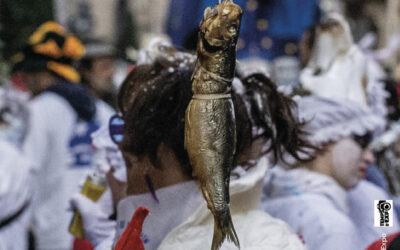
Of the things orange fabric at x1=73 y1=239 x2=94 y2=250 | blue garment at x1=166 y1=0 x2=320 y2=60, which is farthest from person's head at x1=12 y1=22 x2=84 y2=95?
orange fabric at x1=73 y1=239 x2=94 y2=250

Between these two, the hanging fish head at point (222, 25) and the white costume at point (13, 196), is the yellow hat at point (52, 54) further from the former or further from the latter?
the hanging fish head at point (222, 25)

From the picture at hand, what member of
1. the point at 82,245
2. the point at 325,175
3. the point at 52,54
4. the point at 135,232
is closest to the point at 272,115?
the point at 135,232

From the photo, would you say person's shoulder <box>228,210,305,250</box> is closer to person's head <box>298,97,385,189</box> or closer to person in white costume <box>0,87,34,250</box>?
person's head <box>298,97,385,189</box>

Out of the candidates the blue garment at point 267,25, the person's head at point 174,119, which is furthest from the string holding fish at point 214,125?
the blue garment at point 267,25

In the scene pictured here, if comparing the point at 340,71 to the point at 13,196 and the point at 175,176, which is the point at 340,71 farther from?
the point at 13,196

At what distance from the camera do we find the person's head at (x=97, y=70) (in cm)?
509

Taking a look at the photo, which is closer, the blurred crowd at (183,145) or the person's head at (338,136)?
the blurred crowd at (183,145)

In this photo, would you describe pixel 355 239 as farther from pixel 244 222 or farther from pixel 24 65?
pixel 24 65

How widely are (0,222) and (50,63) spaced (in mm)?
2066

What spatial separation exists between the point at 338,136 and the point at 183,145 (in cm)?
121

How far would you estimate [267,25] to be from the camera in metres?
3.73

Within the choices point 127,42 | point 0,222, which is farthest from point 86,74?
point 127,42

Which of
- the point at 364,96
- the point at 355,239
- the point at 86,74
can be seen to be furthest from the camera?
the point at 86,74

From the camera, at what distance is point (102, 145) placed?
A: 1.94 meters
